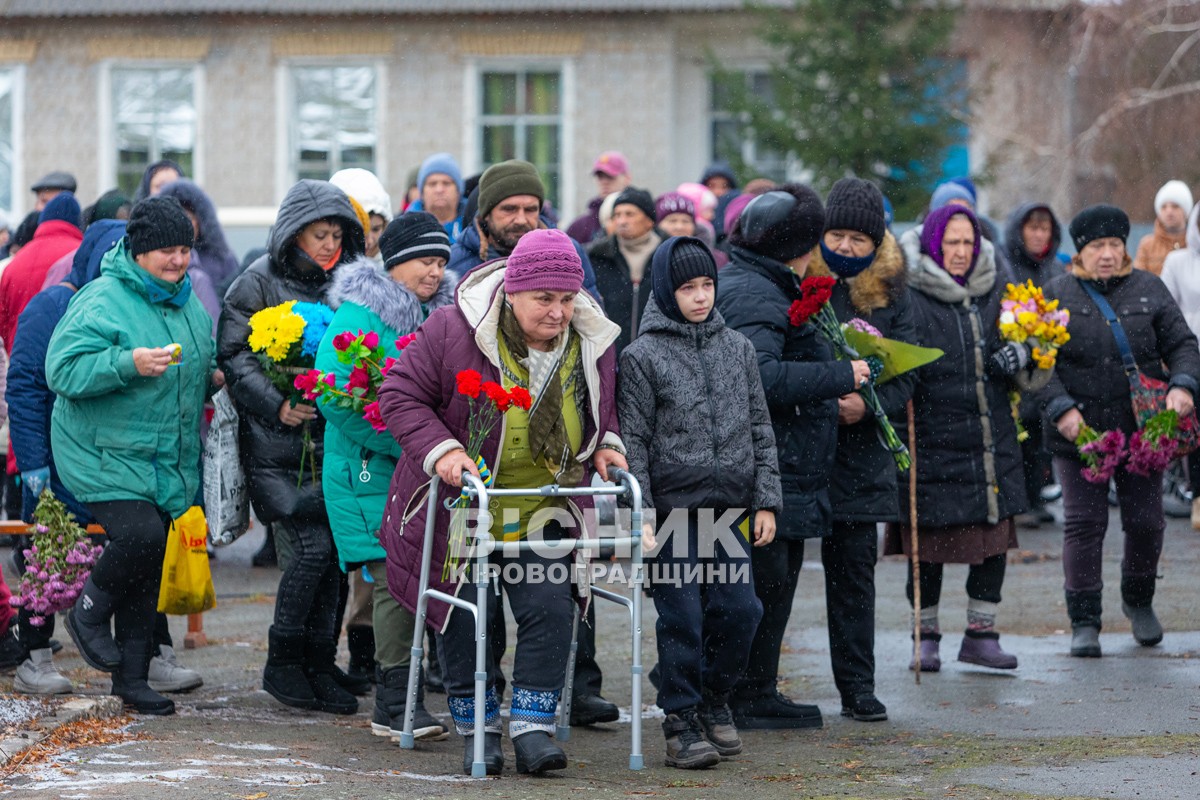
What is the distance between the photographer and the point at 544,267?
6.30 m

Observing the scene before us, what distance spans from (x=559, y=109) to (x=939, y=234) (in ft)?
48.7

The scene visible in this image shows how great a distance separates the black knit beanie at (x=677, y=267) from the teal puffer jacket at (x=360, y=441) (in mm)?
1043

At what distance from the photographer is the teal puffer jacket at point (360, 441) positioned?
23.2ft

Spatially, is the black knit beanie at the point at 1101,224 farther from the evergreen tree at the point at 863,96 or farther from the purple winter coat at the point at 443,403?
the evergreen tree at the point at 863,96

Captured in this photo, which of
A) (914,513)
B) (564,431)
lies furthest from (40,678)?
(914,513)

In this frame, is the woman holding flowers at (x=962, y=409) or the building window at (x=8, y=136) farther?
the building window at (x=8, y=136)

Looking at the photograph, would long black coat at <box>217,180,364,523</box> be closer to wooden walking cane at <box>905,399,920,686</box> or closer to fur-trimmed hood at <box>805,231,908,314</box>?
fur-trimmed hood at <box>805,231,908,314</box>

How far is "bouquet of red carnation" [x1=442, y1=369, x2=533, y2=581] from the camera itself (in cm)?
619

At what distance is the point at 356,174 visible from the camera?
8.59m

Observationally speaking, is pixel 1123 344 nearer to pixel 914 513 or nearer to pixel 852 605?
pixel 914 513

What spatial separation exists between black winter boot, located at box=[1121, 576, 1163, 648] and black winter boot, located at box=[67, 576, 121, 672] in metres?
4.99

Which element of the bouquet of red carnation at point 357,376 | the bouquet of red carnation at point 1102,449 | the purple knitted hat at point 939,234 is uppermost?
the purple knitted hat at point 939,234

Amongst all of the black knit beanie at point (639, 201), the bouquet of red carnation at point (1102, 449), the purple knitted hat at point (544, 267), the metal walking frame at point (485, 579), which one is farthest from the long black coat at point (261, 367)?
the bouquet of red carnation at point (1102, 449)

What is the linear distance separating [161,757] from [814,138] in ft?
47.0
